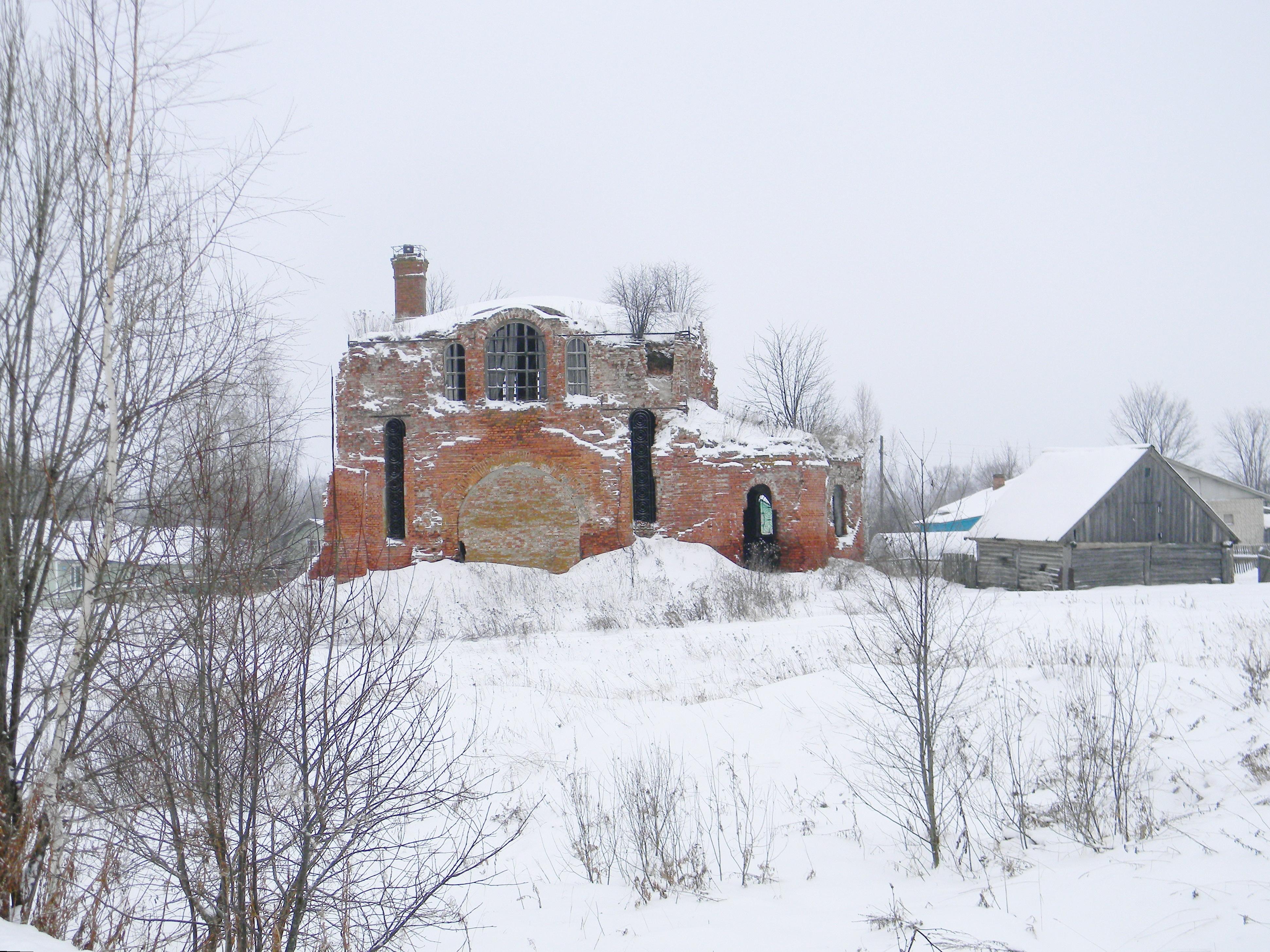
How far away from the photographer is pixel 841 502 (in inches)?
933

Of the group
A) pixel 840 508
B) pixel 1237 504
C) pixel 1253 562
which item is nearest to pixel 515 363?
pixel 840 508

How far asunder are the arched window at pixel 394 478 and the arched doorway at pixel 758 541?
28.3 ft

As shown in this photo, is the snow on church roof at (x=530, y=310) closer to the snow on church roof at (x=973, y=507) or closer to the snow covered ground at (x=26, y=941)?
the snow covered ground at (x=26, y=941)

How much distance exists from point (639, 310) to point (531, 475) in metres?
5.51

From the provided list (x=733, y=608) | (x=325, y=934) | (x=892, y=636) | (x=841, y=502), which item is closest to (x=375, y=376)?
(x=733, y=608)

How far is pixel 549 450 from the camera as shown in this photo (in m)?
21.0

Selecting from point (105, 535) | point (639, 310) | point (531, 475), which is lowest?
point (105, 535)

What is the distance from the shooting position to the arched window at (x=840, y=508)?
23609 mm

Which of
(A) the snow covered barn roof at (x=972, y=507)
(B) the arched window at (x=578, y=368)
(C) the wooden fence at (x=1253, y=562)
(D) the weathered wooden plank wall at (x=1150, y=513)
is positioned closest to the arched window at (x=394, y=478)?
(B) the arched window at (x=578, y=368)

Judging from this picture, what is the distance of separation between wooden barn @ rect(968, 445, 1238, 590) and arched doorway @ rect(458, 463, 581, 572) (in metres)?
10.1

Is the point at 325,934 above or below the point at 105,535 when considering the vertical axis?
below

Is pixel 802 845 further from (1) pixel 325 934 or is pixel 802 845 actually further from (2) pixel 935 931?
(1) pixel 325 934

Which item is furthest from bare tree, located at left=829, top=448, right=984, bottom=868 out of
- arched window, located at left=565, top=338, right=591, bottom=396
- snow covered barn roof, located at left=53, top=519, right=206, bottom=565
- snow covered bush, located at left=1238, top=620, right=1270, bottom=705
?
arched window, located at left=565, top=338, right=591, bottom=396

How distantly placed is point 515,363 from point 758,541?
25.8 feet
